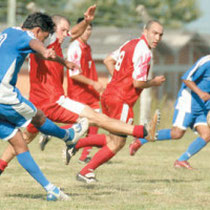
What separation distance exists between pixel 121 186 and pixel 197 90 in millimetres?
2324

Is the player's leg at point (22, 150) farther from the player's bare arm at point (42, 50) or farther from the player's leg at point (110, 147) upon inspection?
the player's leg at point (110, 147)

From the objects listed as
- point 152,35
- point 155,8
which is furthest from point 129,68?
point 155,8

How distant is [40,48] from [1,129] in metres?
1.11

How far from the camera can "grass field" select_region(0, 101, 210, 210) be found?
23.4 ft

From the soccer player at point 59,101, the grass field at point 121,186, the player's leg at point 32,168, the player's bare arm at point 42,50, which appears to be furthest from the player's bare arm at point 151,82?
the player's bare arm at point 42,50

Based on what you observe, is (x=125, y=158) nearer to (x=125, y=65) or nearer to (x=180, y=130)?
(x=180, y=130)

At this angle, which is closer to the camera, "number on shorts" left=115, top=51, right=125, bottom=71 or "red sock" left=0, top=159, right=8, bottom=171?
Result: "red sock" left=0, top=159, right=8, bottom=171

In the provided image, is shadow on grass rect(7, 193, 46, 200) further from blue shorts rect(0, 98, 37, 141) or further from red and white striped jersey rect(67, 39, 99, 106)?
red and white striped jersey rect(67, 39, 99, 106)

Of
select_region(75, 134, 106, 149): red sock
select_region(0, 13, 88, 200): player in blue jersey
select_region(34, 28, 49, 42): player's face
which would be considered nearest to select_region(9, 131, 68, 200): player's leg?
select_region(0, 13, 88, 200): player in blue jersey

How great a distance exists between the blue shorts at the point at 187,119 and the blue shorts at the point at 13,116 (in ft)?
12.8

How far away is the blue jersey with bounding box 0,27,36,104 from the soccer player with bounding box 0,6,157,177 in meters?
1.12

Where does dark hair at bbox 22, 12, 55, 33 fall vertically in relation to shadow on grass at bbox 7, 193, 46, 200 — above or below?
above

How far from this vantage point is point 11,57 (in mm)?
6977

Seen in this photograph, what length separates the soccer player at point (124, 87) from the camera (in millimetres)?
8602
